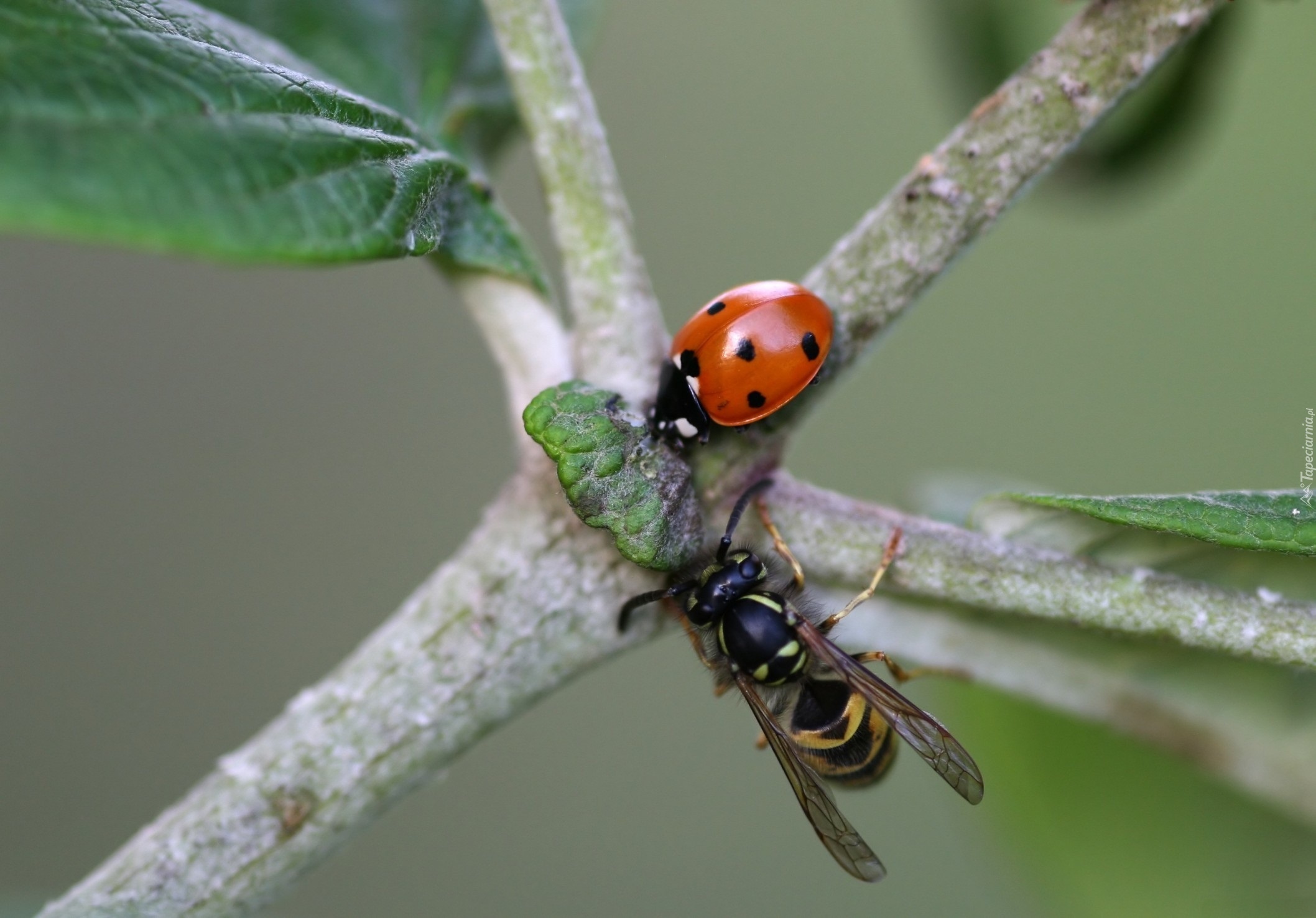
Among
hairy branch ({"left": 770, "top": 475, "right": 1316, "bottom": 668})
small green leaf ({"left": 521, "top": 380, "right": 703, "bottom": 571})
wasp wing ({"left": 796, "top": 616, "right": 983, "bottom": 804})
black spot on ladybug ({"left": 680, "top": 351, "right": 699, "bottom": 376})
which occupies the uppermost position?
small green leaf ({"left": 521, "top": 380, "right": 703, "bottom": 571})

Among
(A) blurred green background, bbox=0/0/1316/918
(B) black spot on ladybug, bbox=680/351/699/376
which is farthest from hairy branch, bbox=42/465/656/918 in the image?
(A) blurred green background, bbox=0/0/1316/918

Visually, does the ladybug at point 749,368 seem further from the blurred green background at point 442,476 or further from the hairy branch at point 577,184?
the blurred green background at point 442,476

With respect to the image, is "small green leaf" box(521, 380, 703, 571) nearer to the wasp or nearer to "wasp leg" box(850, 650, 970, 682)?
the wasp

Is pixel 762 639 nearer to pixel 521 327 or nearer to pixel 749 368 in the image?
pixel 749 368

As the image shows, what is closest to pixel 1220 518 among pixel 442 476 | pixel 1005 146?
pixel 1005 146

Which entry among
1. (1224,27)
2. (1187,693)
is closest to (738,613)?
(1187,693)
